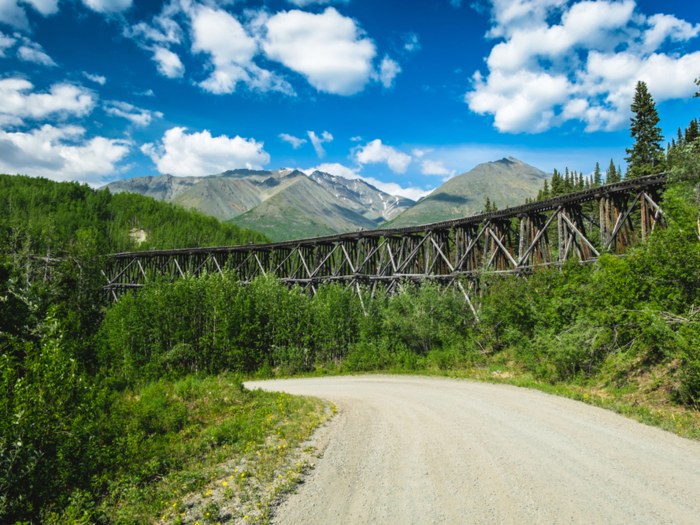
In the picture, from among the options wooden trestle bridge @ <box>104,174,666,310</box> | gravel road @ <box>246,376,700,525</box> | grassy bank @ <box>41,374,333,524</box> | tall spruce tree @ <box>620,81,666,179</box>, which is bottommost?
grassy bank @ <box>41,374,333,524</box>

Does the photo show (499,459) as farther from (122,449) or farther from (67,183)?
(67,183)

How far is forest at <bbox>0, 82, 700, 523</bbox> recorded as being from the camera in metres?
4.84

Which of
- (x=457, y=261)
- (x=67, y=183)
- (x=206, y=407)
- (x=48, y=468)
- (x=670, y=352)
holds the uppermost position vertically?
(x=67, y=183)

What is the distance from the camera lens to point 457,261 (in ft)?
72.3

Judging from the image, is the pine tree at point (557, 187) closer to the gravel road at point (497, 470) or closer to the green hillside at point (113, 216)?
the gravel road at point (497, 470)

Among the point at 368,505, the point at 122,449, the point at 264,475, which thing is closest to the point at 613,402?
the point at 368,505

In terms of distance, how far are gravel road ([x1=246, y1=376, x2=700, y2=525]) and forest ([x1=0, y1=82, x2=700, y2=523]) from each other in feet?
7.24

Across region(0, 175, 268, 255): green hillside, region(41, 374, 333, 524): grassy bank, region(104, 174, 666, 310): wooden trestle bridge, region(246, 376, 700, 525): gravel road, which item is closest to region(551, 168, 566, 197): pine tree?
region(104, 174, 666, 310): wooden trestle bridge

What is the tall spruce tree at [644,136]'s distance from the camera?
33281 millimetres

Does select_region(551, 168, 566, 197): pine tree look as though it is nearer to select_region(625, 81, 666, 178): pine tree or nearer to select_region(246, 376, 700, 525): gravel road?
select_region(625, 81, 666, 178): pine tree

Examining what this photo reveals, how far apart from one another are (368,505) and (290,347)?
1616cm

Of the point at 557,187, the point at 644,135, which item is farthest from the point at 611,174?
the point at 644,135

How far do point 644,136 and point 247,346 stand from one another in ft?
128

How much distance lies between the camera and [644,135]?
3384cm
